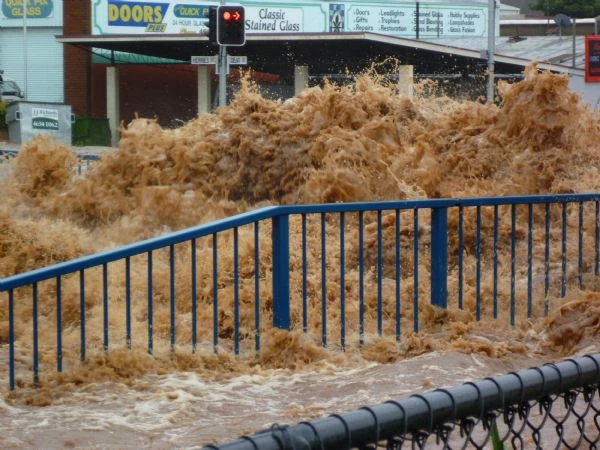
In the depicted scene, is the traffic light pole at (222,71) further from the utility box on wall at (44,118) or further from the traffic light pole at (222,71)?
the utility box on wall at (44,118)

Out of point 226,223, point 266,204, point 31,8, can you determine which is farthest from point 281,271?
point 31,8

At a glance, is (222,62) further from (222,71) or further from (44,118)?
(44,118)

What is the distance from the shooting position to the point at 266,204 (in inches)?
532

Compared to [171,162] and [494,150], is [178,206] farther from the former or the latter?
[494,150]

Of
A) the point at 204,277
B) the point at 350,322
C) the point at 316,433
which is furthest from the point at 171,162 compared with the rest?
the point at 316,433

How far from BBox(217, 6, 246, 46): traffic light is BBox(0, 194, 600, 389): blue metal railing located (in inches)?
343

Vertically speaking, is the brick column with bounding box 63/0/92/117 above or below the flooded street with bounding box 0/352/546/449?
above

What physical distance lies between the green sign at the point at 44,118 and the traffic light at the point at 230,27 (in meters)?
18.6

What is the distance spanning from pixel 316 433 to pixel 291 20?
46.3 metres

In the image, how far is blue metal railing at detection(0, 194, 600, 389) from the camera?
7195 millimetres

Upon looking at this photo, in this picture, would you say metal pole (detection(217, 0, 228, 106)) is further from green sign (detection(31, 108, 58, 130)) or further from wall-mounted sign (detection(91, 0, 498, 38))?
wall-mounted sign (detection(91, 0, 498, 38))

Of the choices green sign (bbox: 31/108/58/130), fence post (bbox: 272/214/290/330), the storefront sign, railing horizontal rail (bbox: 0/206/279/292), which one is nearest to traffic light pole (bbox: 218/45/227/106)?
fence post (bbox: 272/214/290/330)

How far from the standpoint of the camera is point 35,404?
6656 millimetres

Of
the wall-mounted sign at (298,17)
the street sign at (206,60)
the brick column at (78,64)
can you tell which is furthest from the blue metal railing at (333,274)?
the brick column at (78,64)
